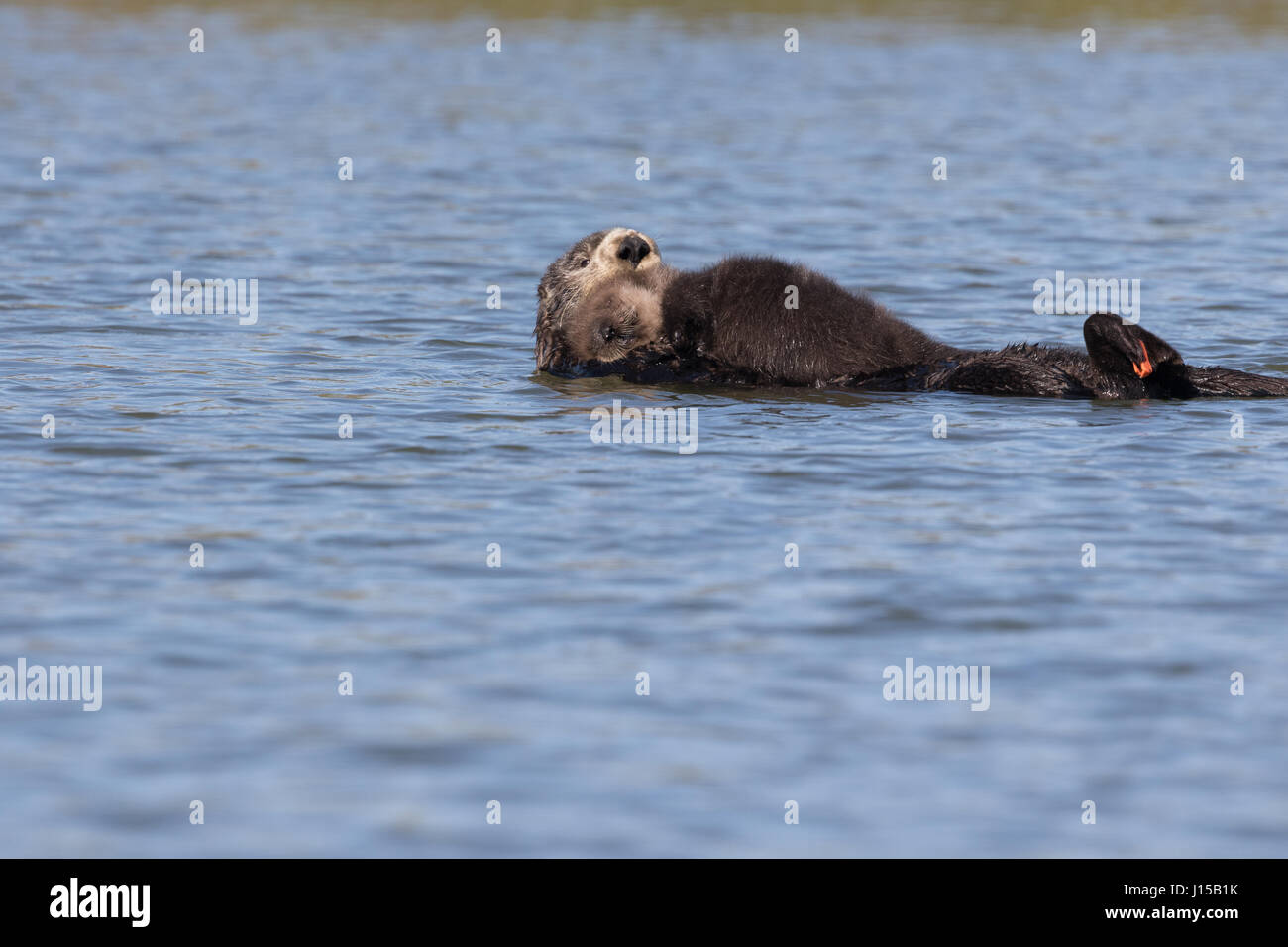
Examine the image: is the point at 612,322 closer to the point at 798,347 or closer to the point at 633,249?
the point at 633,249

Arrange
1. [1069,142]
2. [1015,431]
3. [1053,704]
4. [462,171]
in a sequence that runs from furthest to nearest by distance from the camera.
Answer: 1. [1069,142]
2. [462,171]
3. [1015,431]
4. [1053,704]

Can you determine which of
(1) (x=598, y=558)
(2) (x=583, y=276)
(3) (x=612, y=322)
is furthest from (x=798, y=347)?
(1) (x=598, y=558)

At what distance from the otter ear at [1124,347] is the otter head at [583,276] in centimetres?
213

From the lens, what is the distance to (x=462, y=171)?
53.2 feet

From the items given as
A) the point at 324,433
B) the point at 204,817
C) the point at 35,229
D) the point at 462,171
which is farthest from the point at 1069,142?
the point at 204,817

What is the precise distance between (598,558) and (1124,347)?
9.23 feet

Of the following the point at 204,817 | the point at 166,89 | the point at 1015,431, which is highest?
the point at 166,89

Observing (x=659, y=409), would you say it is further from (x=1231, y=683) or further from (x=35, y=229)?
(x=35, y=229)

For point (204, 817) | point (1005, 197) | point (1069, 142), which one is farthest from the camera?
point (1069, 142)

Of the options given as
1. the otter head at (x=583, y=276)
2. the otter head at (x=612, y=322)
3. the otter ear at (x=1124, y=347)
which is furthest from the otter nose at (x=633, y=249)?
the otter ear at (x=1124, y=347)

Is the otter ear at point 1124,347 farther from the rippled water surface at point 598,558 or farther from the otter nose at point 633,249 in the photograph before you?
the otter nose at point 633,249

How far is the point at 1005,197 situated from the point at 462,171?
196 inches

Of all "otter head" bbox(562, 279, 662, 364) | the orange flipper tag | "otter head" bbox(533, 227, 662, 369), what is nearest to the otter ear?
the orange flipper tag

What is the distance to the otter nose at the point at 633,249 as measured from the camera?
8.34 meters
